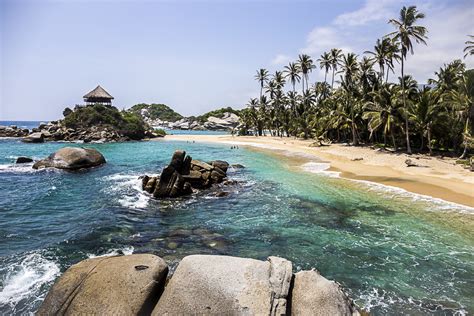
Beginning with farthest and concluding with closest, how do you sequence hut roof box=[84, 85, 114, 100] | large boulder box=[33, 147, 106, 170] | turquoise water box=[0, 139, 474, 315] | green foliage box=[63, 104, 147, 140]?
hut roof box=[84, 85, 114, 100] < green foliage box=[63, 104, 147, 140] < large boulder box=[33, 147, 106, 170] < turquoise water box=[0, 139, 474, 315]

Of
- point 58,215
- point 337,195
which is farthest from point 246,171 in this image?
point 58,215

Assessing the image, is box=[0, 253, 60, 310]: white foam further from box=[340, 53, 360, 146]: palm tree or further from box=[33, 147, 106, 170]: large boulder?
box=[340, 53, 360, 146]: palm tree

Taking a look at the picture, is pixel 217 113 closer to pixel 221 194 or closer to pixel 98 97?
pixel 98 97

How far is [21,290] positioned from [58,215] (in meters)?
10.2

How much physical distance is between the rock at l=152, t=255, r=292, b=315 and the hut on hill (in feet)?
336

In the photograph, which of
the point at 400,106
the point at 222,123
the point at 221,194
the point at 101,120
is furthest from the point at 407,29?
the point at 222,123

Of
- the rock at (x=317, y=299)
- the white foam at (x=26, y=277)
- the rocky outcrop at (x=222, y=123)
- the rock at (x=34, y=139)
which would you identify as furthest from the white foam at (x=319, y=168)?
the rocky outcrop at (x=222, y=123)

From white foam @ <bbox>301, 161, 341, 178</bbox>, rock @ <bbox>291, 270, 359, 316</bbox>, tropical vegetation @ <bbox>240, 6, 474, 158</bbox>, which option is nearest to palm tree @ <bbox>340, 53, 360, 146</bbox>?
tropical vegetation @ <bbox>240, 6, 474, 158</bbox>

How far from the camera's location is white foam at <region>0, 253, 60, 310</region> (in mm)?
11000

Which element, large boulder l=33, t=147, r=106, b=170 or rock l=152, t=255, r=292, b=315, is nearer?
rock l=152, t=255, r=292, b=315

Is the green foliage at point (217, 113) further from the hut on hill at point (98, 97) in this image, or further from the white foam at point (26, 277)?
the white foam at point (26, 277)

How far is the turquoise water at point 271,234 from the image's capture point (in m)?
12.1

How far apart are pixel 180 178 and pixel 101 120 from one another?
3025 inches

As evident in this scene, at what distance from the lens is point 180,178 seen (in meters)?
26.6
